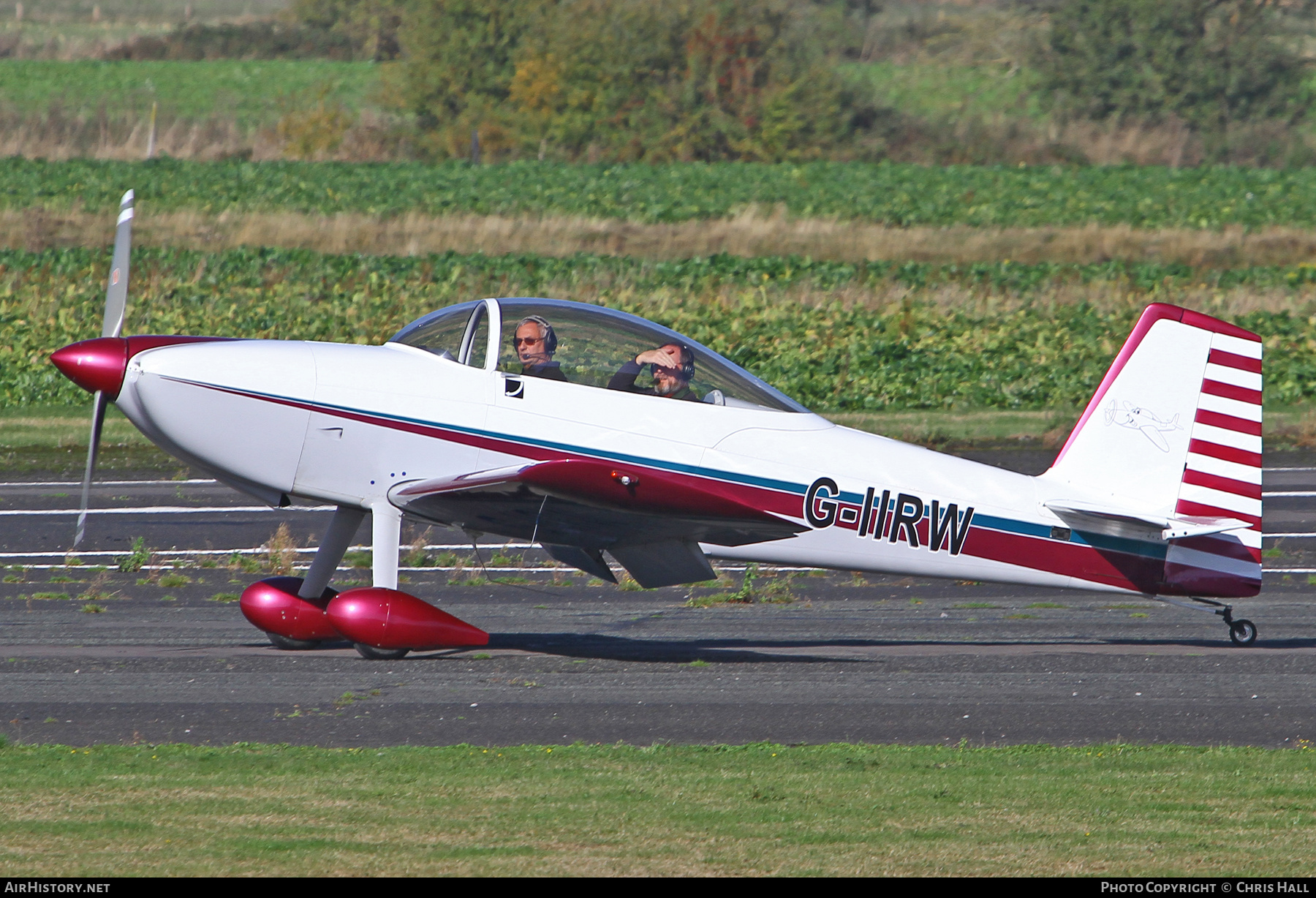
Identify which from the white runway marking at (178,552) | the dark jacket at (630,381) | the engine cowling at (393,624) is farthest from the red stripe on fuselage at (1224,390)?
the white runway marking at (178,552)

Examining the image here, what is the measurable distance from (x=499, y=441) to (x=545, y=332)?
744mm

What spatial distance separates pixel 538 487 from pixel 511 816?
2.91 metres

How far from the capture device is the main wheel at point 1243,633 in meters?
9.90

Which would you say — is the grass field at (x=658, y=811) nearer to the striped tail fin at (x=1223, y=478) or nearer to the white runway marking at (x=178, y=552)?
the striped tail fin at (x=1223, y=478)

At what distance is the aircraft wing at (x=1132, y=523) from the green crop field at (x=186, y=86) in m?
53.2

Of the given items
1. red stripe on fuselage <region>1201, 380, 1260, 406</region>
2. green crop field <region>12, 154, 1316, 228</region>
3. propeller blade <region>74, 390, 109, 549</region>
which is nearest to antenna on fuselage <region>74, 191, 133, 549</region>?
propeller blade <region>74, 390, 109, 549</region>

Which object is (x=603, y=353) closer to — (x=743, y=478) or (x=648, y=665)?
(x=743, y=478)

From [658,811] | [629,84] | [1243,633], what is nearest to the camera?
[658,811]

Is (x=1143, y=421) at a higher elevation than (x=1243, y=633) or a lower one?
higher

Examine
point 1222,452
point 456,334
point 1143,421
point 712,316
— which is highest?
point 712,316

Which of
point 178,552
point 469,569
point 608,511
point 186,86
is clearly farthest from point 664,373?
point 186,86

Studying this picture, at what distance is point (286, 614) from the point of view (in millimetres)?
9477

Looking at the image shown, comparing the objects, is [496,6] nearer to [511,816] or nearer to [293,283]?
[293,283]

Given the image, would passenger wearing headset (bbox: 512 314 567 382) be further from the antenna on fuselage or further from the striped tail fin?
the striped tail fin
